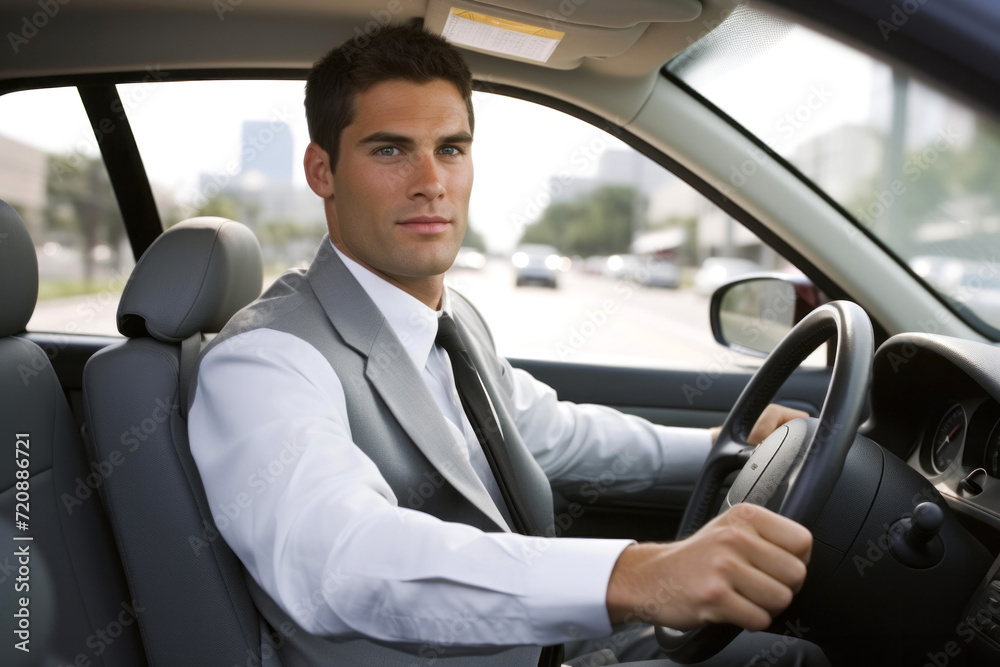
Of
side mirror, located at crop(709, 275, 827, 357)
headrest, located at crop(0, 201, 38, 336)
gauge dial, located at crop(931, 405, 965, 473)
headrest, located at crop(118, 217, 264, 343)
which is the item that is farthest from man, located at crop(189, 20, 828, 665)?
side mirror, located at crop(709, 275, 827, 357)

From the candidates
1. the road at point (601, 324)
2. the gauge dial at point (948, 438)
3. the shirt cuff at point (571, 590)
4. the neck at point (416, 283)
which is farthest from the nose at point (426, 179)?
the gauge dial at point (948, 438)

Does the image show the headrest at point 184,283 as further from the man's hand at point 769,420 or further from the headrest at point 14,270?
the man's hand at point 769,420

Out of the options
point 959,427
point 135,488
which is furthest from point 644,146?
point 135,488

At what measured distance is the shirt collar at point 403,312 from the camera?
5.15 ft

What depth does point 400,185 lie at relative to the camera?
1.57 meters

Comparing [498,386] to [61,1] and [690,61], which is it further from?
[61,1]

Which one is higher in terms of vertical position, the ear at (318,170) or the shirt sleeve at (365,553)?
the ear at (318,170)

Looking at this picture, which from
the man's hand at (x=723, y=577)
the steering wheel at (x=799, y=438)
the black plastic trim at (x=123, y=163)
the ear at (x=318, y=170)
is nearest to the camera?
the man's hand at (x=723, y=577)

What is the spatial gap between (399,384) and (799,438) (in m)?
0.66

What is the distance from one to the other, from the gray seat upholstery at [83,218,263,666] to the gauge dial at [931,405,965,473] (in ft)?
4.27

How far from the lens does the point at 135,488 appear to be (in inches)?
55.2

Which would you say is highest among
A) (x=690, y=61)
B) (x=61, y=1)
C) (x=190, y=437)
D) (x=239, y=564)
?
(x=690, y=61)

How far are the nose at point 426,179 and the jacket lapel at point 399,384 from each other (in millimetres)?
221

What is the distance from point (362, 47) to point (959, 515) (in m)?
1.41
